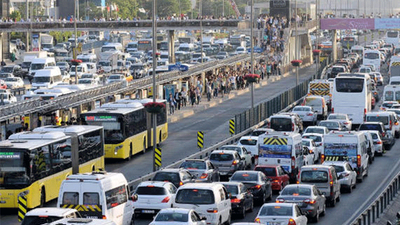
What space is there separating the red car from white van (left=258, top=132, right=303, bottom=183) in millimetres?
2076

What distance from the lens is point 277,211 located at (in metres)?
29.8

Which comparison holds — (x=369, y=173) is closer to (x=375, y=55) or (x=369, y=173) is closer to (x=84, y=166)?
(x=84, y=166)

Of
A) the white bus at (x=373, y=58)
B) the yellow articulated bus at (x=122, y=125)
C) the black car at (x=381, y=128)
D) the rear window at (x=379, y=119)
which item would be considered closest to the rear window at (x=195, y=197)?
the yellow articulated bus at (x=122, y=125)

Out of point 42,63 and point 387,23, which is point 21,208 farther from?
point 387,23

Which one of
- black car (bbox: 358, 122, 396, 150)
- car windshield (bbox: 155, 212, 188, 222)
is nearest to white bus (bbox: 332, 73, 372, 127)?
black car (bbox: 358, 122, 396, 150)

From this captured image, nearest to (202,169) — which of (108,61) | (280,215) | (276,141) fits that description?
(276,141)

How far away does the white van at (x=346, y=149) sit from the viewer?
4331 cm

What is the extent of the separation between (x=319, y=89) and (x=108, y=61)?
142ft

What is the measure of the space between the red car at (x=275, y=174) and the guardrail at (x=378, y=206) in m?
4.13

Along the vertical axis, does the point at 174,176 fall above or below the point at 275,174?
above

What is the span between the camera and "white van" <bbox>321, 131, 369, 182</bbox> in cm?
4331

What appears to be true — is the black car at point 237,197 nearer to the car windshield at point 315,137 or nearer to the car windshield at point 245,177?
the car windshield at point 245,177

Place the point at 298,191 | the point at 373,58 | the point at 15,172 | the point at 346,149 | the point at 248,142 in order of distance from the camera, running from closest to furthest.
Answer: the point at 298,191, the point at 15,172, the point at 346,149, the point at 248,142, the point at 373,58

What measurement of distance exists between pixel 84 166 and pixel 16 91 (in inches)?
1758
